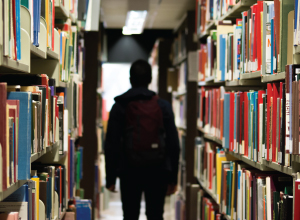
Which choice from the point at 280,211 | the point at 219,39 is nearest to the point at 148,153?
the point at 219,39

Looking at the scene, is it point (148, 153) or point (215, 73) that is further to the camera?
point (215, 73)

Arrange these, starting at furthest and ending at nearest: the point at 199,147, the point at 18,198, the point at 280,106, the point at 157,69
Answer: the point at 157,69, the point at 199,147, the point at 280,106, the point at 18,198

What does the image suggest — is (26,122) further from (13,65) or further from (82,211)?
(82,211)

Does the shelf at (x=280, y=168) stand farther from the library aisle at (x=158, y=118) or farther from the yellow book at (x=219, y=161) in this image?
the yellow book at (x=219, y=161)

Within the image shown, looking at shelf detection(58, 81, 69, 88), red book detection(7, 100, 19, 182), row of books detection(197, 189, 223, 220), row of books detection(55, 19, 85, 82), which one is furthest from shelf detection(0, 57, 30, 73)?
row of books detection(197, 189, 223, 220)

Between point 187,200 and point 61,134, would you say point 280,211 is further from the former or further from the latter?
point 187,200

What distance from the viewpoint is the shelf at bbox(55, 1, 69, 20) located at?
217 centimetres

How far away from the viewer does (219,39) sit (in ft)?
8.80

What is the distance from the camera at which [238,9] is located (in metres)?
2.37

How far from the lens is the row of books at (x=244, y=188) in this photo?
165 cm

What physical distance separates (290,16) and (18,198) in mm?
1227

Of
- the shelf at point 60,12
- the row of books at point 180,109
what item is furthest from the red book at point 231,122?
the row of books at point 180,109

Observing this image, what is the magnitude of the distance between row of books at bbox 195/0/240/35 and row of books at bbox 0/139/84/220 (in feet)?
4.47

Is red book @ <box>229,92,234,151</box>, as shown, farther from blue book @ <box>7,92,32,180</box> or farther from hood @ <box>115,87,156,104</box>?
blue book @ <box>7,92,32,180</box>
